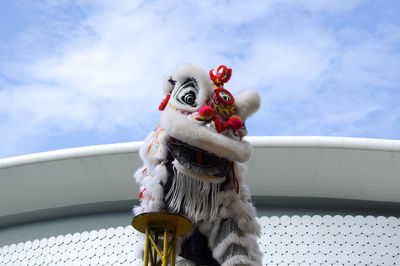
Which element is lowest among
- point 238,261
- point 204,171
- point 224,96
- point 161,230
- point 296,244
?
point 296,244

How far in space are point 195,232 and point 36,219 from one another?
12.2 feet

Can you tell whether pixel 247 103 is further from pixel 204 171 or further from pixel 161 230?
pixel 161 230

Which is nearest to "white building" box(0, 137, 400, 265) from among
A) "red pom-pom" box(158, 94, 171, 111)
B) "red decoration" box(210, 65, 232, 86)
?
"red decoration" box(210, 65, 232, 86)

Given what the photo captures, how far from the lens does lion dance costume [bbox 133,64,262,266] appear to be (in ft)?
7.80

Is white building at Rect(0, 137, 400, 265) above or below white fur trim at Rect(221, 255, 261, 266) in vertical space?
below

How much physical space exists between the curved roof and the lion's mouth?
239cm

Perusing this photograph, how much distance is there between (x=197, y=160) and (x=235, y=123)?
0.22 metres

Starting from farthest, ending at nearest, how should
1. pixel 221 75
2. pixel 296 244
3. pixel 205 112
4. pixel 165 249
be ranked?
pixel 296 244 < pixel 221 75 < pixel 205 112 < pixel 165 249

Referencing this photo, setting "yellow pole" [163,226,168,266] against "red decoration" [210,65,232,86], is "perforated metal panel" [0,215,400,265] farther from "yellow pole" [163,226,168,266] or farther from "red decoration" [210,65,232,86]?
"yellow pole" [163,226,168,266]

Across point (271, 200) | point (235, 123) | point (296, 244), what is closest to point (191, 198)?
point (235, 123)

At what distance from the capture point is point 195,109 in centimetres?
244

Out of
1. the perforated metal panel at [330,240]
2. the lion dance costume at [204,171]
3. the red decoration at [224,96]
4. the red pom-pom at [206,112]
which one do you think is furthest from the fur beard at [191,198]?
the perforated metal panel at [330,240]

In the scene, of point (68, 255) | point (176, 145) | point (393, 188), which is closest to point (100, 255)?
point (68, 255)

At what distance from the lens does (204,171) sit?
2408 mm
